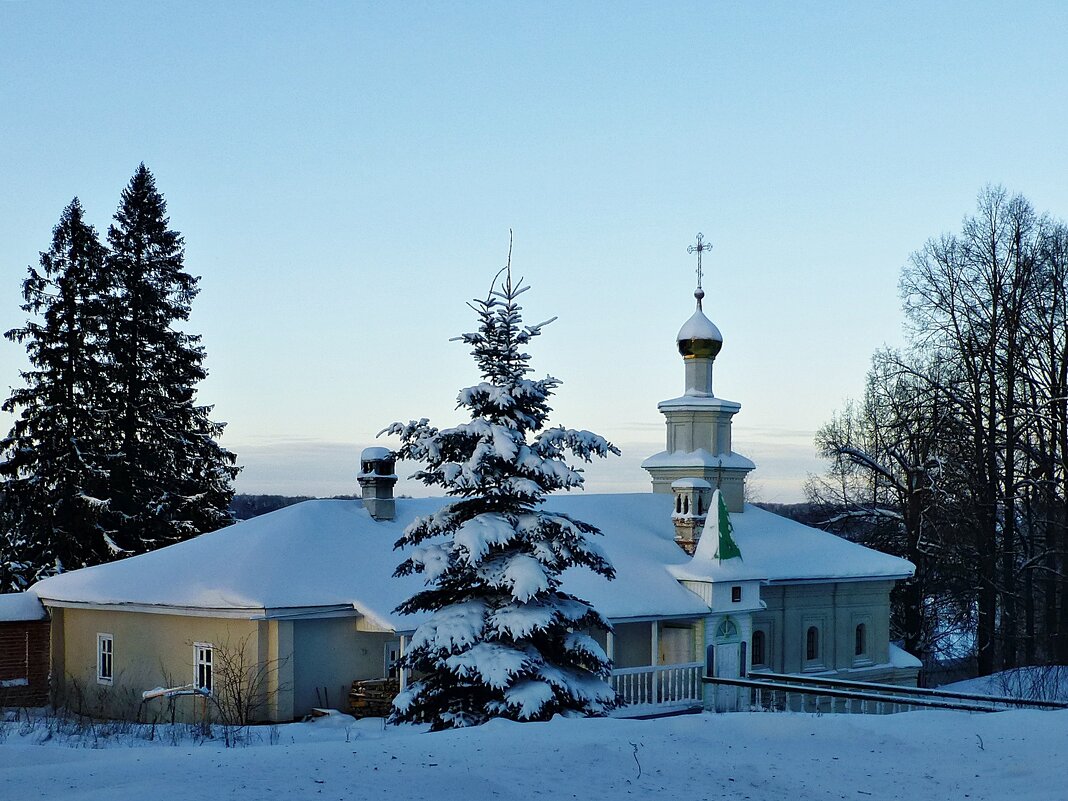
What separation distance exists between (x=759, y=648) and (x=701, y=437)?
6451mm

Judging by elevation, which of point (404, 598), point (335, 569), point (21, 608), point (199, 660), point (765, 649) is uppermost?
point (335, 569)

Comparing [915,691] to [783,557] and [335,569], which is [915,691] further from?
[335,569]

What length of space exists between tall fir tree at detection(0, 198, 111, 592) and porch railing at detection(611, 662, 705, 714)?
51.7 feet

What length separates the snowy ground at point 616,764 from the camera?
959cm

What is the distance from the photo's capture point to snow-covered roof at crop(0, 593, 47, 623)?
23.9 metres

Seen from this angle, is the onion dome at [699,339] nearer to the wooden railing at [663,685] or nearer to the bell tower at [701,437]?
the bell tower at [701,437]

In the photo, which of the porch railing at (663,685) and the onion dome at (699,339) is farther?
the onion dome at (699,339)

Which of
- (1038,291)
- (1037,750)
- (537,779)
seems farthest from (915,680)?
(537,779)

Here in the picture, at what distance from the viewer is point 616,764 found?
10.9 metres

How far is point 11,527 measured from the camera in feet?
107

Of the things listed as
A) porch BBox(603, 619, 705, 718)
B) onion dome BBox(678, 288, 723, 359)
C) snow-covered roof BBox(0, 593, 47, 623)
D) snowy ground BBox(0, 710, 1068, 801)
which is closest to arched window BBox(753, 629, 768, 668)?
porch BBox(603, 619, 705, 718)

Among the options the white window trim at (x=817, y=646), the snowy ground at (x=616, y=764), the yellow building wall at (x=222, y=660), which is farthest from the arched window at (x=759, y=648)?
the snowy ground at (x=616, y=764)

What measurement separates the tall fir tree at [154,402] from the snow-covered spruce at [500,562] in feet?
62.2

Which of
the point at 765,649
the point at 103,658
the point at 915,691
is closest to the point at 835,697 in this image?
the point at 915,691
